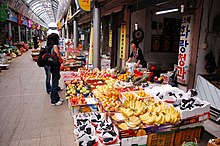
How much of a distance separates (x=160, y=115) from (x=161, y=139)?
14.7 inches

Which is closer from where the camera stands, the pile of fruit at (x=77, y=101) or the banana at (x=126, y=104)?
the banana at (x=126, y=104)

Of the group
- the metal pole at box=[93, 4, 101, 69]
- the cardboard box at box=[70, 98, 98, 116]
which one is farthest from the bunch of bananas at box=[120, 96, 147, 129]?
the metal pole at box=[93, 4, 101, 69]

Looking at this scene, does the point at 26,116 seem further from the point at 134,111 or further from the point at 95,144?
the point at 134,111

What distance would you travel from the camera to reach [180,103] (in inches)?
113

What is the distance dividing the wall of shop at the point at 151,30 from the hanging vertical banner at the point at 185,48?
116 inches

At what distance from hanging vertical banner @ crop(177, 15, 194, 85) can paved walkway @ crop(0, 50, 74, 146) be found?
2995 mm

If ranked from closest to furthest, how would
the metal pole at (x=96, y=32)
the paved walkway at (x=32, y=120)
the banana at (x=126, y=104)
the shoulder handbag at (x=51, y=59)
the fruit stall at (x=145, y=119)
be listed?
1. the fruit stall at (x=145, y=119)
2. the banana at (x=126, y=104)
3. the paved walkway at (x=32, y=120)
4. the shoulder handbag at (x=51, y=59)
5. the metal pole at (x=96, y=32)

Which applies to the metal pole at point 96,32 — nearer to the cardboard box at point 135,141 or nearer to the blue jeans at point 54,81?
the blue jeans at point 54,81

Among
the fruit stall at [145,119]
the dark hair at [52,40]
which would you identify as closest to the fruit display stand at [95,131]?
the fruit stall at [145,119]

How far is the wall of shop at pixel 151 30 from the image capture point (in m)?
7.34

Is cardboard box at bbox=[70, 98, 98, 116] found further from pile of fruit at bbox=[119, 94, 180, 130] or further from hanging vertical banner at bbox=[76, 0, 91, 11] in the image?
hanging vertical banner at bbox=[76, 0, 91, 11]

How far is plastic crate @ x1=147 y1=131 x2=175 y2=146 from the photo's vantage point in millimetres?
2590

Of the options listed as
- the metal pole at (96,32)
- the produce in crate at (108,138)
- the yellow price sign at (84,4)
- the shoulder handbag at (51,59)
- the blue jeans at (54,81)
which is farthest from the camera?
the metal pole at (96,32)

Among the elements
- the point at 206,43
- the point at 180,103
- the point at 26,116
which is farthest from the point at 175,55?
the point at 26,116
